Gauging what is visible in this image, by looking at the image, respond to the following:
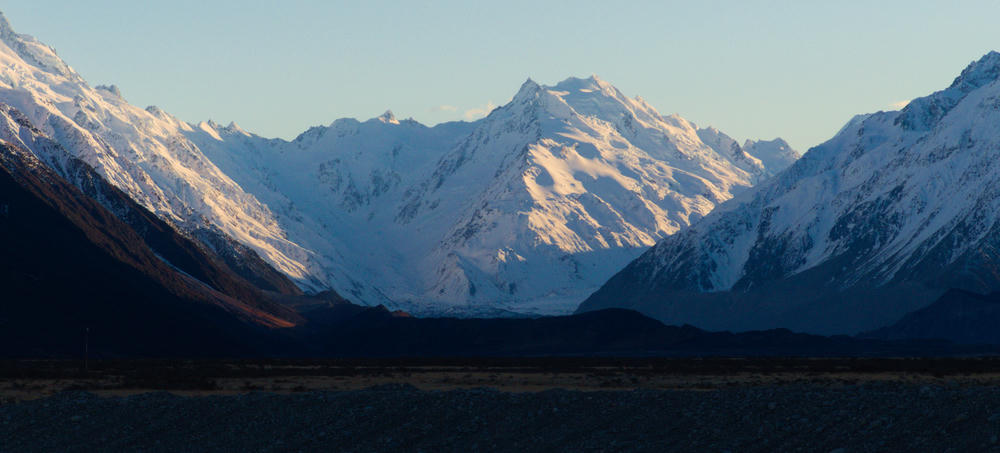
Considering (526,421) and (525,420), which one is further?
(525,420)

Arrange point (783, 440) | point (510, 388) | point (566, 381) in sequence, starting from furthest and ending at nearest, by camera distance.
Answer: point (566, 381), point (510, 388), point (783, 440)

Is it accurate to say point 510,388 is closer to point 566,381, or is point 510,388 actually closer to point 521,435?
point 566,381

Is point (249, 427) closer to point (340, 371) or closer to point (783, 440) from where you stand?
point (783, 440)

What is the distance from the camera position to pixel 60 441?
6291cm

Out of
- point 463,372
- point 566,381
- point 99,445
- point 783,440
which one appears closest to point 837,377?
point 566,381

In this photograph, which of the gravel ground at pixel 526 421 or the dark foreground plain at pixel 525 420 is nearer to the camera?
the gravel ground at pixel 526 421

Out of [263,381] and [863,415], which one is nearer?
[863,415]

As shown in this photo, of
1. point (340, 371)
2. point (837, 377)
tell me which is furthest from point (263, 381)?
point (837, 377)

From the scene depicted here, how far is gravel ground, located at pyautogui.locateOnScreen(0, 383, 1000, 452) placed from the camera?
2021 inches

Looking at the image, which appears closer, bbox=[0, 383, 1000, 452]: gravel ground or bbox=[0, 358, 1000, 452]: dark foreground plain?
bbox=[0, 383, 1000, 452]: gravel ground

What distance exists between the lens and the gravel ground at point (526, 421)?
168 feet

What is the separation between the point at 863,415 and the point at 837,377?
3778 cm

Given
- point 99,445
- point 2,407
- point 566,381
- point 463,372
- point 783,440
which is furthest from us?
point 463,372

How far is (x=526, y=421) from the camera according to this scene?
195ft
